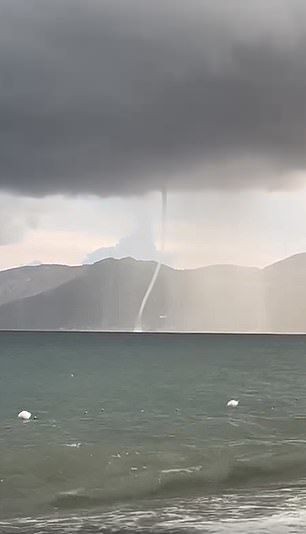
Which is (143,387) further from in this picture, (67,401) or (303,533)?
(303,533)

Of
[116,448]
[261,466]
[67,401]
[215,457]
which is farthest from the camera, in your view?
[67,401]

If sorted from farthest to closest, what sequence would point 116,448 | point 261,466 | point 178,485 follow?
point 116,448 → point 261,466 → point 178,485

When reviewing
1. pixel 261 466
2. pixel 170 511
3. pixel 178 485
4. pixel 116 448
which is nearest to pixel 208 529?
pixel 170 511

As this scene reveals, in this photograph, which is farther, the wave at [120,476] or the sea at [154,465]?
the wave at [120,476]

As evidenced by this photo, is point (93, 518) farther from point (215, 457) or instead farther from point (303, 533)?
point (215, 457)

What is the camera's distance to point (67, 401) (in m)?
63.2

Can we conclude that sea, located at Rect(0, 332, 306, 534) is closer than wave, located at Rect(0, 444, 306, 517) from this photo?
Yes

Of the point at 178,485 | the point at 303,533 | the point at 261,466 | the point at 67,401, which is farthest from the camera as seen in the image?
the point at 67,401

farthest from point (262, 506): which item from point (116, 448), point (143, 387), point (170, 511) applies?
point (143, 387)

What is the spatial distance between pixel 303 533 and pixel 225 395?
2022 inches

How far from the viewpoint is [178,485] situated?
82.9 feet

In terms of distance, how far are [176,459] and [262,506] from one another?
10.7 metres

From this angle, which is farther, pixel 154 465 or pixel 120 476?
pixel 154 465

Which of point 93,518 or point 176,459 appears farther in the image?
point 176,459
